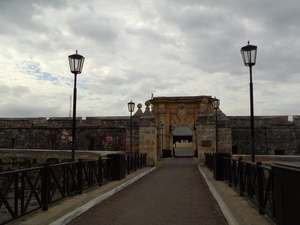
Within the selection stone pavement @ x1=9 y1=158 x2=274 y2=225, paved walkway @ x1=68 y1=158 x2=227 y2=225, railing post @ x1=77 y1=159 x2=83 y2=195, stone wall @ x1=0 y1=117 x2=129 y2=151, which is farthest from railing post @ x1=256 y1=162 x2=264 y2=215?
stone wall @ x1=0 y1=117 x2=129 y2=151

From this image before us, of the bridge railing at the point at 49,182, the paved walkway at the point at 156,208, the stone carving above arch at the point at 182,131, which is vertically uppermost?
the stone carving above arch at the point at 182,131

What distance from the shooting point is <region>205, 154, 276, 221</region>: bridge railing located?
180 inches

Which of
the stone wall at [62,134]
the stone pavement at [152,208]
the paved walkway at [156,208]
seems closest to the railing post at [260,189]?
the stone pavement at [152,208]

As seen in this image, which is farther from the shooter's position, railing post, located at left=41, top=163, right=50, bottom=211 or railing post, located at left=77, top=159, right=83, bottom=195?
railing post, located at left=77, top=159, right=83, bottom=195

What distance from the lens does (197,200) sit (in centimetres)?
697

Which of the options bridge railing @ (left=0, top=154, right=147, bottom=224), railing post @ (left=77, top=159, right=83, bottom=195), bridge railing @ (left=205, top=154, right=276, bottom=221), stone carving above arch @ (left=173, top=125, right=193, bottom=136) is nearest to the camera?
bridge railing @ (left=0, top=154, right=147, bottom=224)

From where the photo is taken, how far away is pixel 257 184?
5.27m

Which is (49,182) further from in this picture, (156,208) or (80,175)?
(156,208)

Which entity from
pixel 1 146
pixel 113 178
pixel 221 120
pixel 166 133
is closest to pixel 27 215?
pixel 113 178

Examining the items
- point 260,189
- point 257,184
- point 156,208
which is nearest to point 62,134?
point 156,208

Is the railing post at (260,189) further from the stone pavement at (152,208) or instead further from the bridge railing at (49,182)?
the bridge railing at (49,182)

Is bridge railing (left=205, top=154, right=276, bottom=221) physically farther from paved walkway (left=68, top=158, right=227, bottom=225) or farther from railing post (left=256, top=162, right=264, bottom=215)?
paved walkway (left=68, top=158, right=227, bottom=225)

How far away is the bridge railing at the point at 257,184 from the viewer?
4.58m

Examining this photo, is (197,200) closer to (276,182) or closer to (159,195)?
(159,195)
